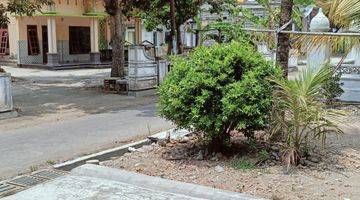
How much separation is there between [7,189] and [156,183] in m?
1.87

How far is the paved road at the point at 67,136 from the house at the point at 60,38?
57.2 feet

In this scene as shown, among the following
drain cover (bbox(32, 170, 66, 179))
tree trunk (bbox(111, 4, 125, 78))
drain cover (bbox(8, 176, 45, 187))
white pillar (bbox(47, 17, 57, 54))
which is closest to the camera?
drain cover (bbox(8, 176, 45, 187))

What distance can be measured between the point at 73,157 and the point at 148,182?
208 centimetres

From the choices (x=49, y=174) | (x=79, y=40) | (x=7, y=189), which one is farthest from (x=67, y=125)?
(x=79, y=40)

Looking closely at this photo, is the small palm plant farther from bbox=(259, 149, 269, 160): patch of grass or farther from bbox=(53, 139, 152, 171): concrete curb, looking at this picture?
bbox=(53, 139, 152, 171): concrete curb

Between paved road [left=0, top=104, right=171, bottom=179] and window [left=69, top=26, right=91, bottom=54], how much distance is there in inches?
792

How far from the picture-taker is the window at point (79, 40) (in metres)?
31.4

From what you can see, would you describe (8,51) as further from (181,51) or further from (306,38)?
(306,38)

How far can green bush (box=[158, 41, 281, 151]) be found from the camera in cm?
656

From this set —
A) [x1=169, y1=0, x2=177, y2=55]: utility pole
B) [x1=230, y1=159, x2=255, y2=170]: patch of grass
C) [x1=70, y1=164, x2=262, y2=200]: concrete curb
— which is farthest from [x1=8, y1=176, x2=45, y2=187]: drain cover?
[x1=169, y1=0, x2=177, y2=55]: utility pole

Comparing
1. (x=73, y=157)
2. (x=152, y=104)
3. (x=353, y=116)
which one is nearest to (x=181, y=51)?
(x=152, y=104)

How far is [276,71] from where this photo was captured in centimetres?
694

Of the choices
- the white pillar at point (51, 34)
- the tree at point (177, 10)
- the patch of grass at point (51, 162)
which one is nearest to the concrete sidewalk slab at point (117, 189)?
the patch of grass at point (51, 162)

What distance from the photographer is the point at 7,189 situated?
20.3ft
